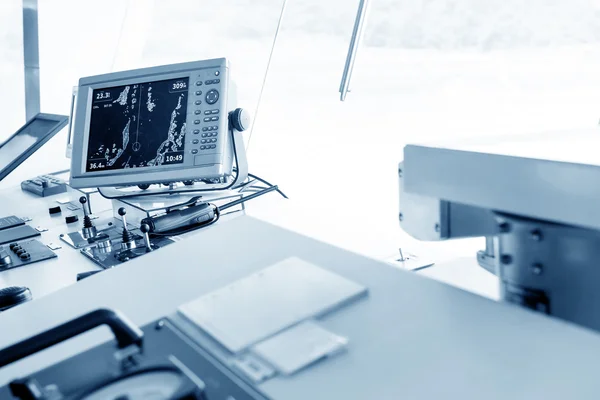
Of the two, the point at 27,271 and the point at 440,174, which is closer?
the point at 440,174

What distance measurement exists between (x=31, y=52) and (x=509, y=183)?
323 cm

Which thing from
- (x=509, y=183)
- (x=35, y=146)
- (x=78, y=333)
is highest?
(x=35, y=146)

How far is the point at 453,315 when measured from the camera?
1.31 feet

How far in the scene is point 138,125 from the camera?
1.47 meters

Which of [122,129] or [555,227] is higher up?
[122,129]

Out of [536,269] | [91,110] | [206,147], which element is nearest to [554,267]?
[536,269]

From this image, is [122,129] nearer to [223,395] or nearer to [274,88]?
[223,395]

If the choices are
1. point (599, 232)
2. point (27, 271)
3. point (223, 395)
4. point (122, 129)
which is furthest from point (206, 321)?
point (122, 129)

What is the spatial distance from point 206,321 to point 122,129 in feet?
3.89

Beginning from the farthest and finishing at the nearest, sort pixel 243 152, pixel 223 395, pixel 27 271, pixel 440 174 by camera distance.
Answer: pixel 243 152 < pixel 27 271 < pixel 440 174 < pixel 223 395

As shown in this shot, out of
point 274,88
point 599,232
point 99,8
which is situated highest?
point 99,8

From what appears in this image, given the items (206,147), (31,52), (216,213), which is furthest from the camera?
(31,52)

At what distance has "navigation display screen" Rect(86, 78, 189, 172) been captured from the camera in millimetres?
1440

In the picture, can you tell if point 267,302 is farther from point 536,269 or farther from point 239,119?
point 239,119
